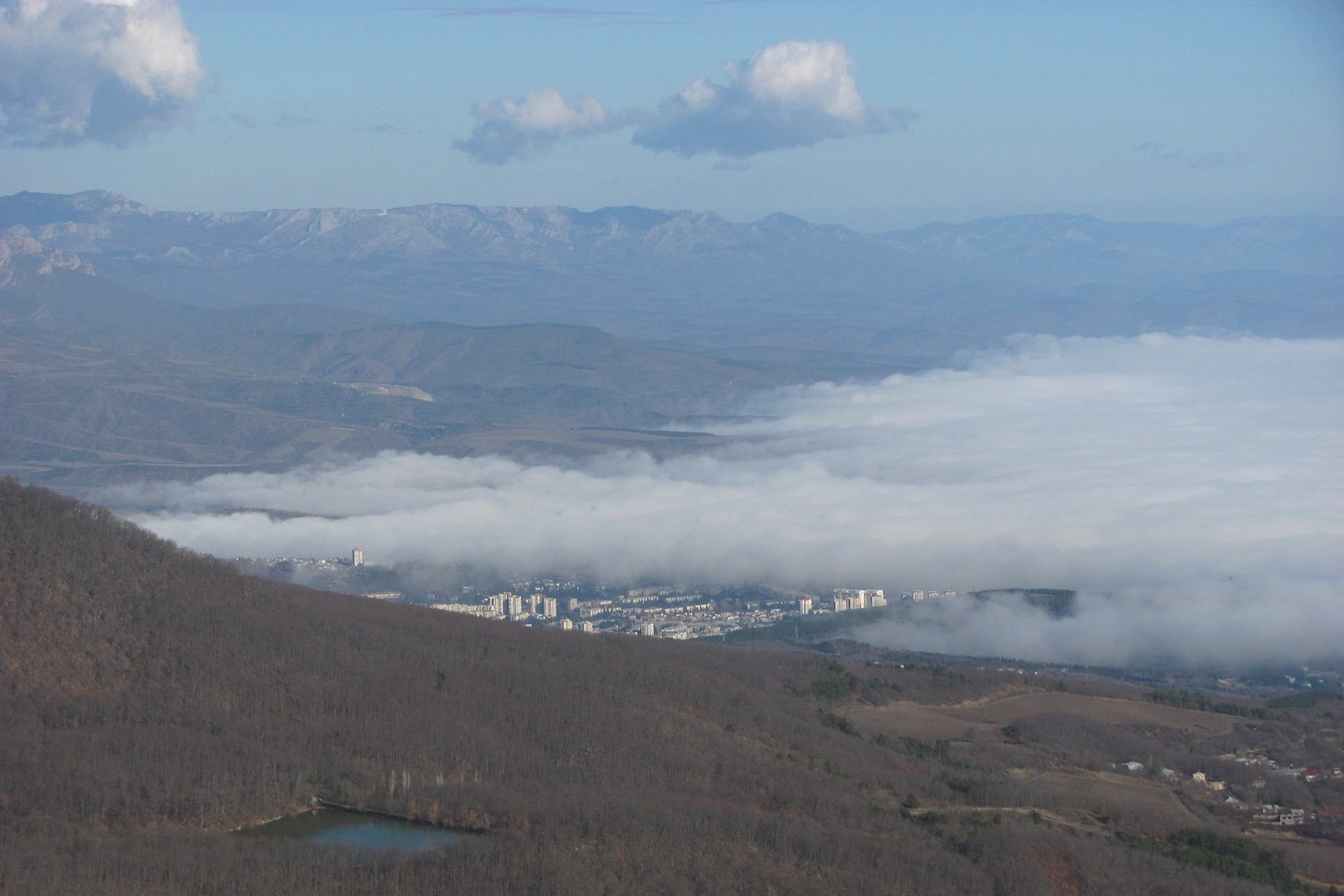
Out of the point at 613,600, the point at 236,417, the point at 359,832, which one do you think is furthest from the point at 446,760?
the point at 236,417

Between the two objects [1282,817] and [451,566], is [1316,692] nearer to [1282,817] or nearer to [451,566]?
[1282,817]

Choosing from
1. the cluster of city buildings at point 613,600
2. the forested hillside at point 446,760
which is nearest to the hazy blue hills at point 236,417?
the cluster of city buildings at point 613,600

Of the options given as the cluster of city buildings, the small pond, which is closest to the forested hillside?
the small pond

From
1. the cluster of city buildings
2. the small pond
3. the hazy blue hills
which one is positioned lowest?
the small pond

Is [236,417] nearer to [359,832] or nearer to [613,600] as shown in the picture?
[613,600]

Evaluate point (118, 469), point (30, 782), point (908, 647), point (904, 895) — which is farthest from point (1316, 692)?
point (118, 469)

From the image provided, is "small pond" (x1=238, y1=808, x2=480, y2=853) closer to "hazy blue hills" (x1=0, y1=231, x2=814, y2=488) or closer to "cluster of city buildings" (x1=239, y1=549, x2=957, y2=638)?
"cluster of city buildings" (x1=239, y1=549, x2=957, y2=638)

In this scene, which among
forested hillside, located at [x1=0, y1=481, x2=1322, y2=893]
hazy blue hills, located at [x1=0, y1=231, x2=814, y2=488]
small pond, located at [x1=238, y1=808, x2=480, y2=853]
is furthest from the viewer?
hazy blue hills, located at [x1=0, y1=231, x2=814, y2=488]
